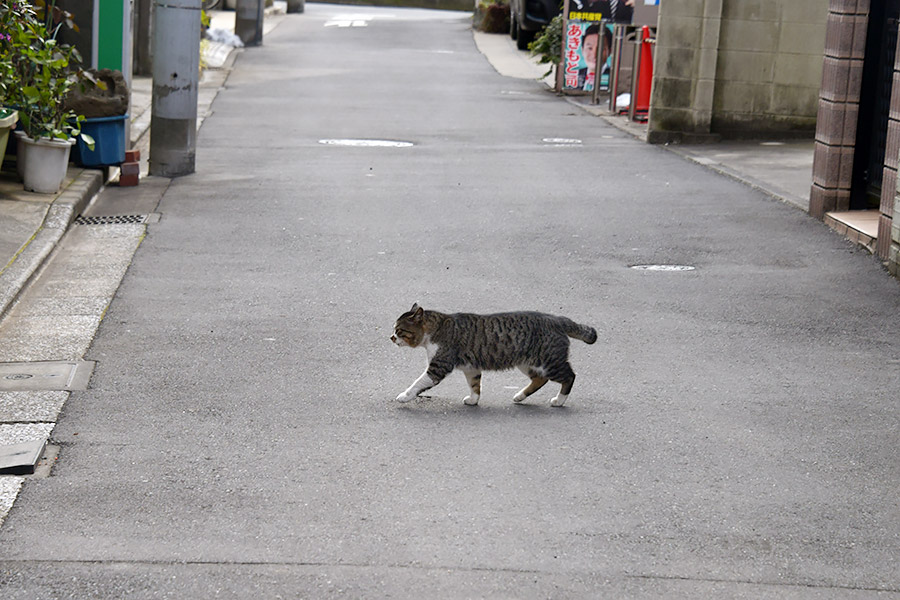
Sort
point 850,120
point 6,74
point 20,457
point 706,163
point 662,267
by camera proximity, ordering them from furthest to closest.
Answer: point 706,163 → point 850,120 → point 6,74 → point 662,267 → point 20,457

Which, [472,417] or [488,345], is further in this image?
[488,345]

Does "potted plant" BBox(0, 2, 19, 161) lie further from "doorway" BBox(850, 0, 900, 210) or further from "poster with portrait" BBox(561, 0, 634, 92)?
"poster with portrait" BBox(561, 0, 634, 92)

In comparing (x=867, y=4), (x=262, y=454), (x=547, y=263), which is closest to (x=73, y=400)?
(x=262, y=454)

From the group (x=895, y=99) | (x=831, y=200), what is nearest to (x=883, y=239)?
(x=895, y=99)

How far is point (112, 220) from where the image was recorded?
12516 mm

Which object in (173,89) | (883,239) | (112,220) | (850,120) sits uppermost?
(850,120)

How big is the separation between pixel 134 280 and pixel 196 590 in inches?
221

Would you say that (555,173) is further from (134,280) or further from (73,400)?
(73,400)

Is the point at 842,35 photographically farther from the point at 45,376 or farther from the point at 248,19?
the point at 248,19

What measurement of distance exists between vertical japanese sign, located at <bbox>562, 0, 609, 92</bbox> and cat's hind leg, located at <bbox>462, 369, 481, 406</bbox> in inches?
750

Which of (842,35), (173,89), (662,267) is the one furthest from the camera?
(173,89)

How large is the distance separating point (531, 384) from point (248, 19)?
2963 cm

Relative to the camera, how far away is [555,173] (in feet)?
53.9

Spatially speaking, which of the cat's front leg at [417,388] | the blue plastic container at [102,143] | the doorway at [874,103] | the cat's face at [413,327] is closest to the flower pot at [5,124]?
the blue plastic container at [102,143]
